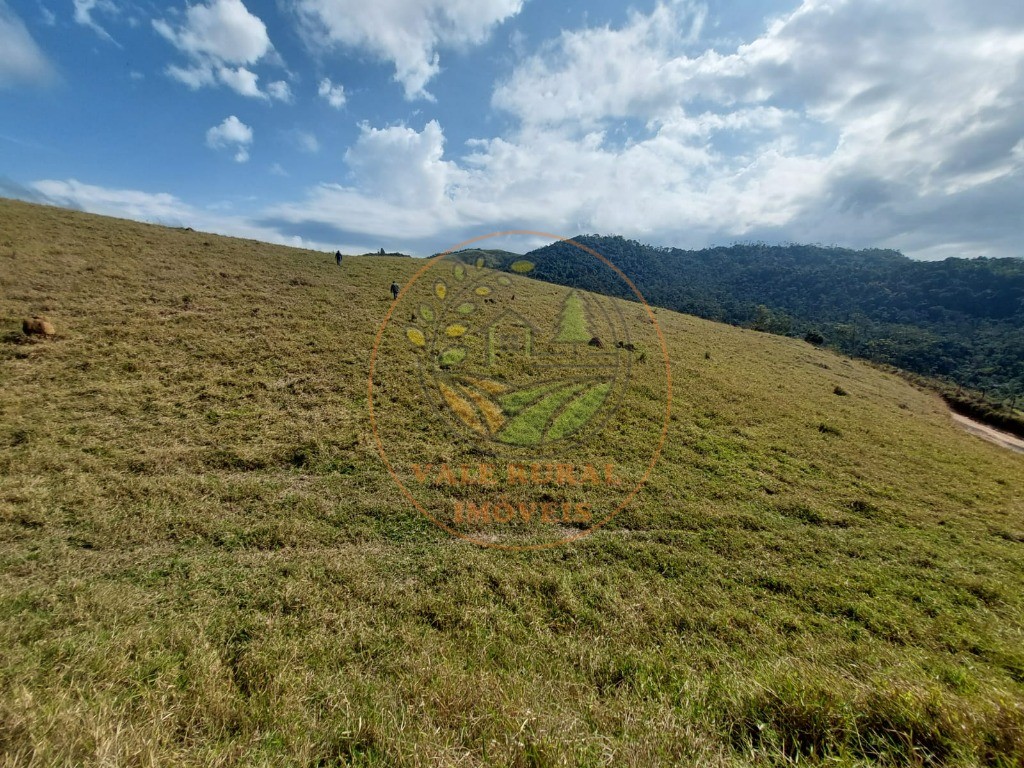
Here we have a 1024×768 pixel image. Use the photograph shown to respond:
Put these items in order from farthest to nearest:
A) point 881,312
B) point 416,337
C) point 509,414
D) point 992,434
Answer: point 881,312
point 992,434
point 416,337
point 509,414

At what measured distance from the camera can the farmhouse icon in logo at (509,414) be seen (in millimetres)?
10117

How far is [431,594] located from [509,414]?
836 centimetres

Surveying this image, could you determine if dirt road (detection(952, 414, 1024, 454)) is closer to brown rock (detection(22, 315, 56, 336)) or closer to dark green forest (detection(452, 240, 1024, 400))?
dark green forest (detection(452, 240, 1024, 400))

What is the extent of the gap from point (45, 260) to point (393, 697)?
3672 cm

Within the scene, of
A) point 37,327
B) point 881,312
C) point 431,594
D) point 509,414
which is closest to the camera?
point 431,594

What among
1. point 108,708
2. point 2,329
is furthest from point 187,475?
point 2,329

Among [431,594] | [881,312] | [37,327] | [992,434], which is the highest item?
[881,312]

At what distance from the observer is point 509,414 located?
48.1 ft

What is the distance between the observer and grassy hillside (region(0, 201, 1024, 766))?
10.9 ft

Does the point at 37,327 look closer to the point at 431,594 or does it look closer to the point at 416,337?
the point at 416,337

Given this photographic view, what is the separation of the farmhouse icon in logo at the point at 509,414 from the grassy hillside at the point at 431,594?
85cm

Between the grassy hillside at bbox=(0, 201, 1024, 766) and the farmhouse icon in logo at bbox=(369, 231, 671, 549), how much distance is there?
0.85 m

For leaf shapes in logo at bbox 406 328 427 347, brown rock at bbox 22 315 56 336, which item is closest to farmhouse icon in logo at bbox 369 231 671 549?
leaf shapes in logo at bbox 406 328 427 347

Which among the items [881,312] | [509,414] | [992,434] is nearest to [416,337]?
[509,414]
